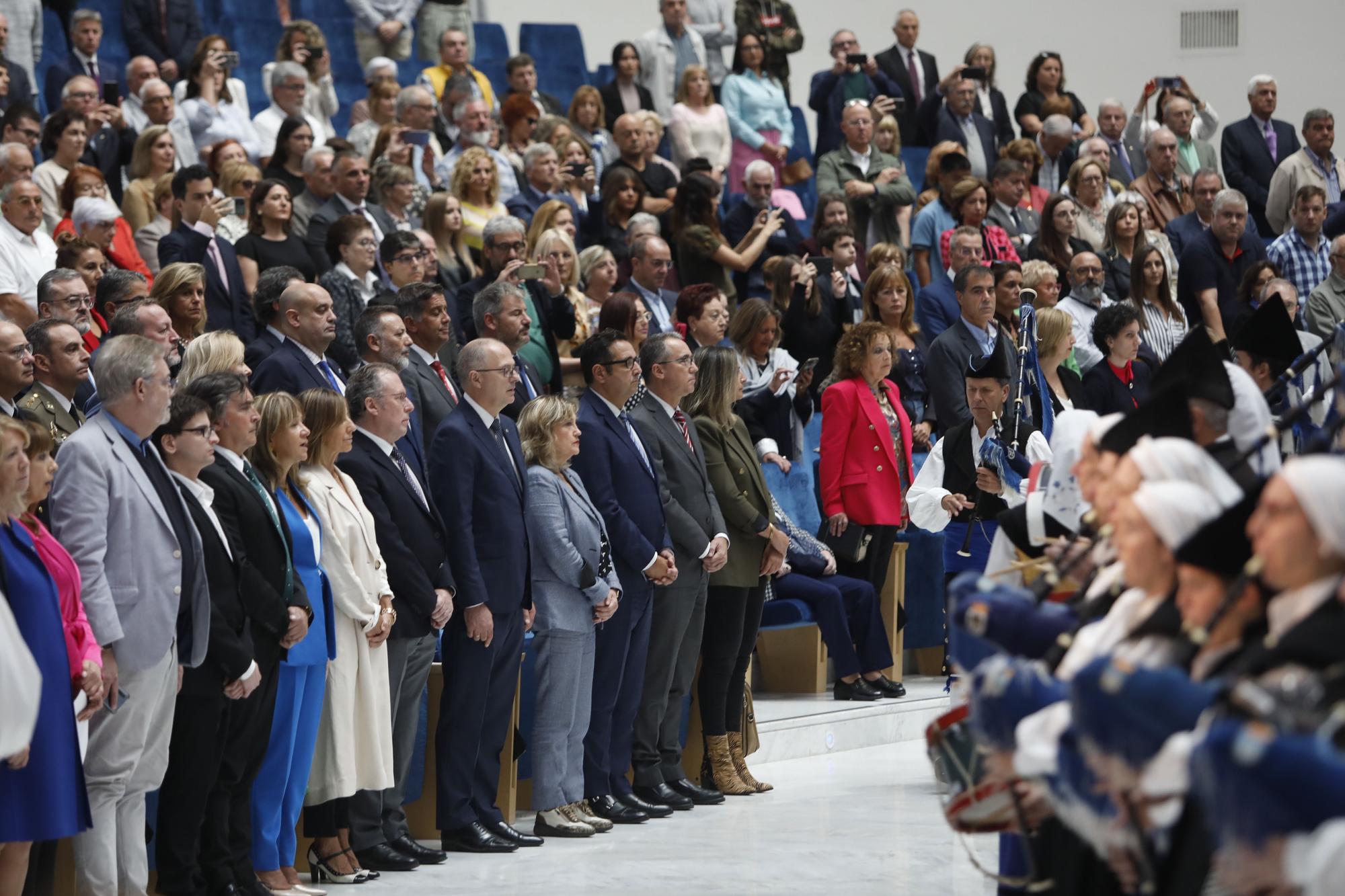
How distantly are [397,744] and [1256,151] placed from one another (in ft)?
28.8

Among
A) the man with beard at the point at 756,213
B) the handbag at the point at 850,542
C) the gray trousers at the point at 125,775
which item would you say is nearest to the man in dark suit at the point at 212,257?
the gray trousers at the point at 125,775

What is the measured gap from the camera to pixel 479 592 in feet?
19.1

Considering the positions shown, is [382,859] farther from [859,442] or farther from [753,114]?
[753,114]

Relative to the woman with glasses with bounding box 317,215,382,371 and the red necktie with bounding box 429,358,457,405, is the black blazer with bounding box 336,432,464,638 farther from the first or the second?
the woman with glasses with bounding box 317,215,382,371

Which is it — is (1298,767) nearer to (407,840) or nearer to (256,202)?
(407,840)

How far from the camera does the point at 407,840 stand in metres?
5.80

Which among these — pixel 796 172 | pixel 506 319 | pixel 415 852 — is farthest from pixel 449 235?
pixel 796 172

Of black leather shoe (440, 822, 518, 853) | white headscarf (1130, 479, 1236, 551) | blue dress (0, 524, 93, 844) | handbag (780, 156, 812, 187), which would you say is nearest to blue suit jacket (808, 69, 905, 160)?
handbag (780, 156, 812, 187)

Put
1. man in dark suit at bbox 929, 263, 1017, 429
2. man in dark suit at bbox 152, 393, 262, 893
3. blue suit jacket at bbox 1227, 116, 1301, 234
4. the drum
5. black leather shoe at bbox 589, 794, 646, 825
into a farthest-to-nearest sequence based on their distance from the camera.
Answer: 1. blue suit jacket at bbox 1227, 116, 1301, 234
2. man in dark suit at bbox 929, 263, 1017, 429
3. black leather shoe at bbox 589, 794, 646, 825
4. man in dark suit at bbox 152, 393, 262, 893
5. the drum

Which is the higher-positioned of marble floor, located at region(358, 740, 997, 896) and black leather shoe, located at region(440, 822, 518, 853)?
black leather shoe, located at region(440, 822, 518, 853)

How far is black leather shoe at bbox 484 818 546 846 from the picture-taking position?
6.07 m

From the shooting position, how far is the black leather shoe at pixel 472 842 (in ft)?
19.6

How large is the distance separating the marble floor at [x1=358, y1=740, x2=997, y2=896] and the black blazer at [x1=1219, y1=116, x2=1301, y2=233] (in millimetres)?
6675

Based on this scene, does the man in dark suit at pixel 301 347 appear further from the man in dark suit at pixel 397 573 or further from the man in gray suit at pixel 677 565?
the man in gray suit at pixel 677 565
